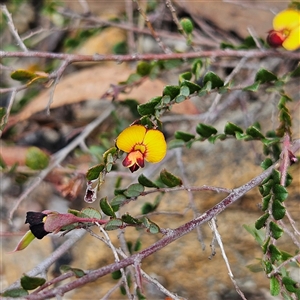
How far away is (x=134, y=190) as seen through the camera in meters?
Result: 1.30

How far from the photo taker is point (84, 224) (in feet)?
3.94

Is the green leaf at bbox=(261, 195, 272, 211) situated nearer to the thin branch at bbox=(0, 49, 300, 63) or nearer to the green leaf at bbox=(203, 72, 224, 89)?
the green leaf at bbox=(203, 72, 224, 89)

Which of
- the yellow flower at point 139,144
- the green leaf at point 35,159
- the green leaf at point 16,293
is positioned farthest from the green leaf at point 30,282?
the green leaf at point 35,159

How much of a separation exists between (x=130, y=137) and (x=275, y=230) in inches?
17.0

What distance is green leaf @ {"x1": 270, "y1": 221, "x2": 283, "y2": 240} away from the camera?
3.85ft

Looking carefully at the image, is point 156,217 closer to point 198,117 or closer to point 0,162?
point 198,117

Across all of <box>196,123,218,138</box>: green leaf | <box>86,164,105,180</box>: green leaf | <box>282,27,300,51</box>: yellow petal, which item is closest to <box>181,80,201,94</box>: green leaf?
<box>196,123,218,138</box>: green leaf

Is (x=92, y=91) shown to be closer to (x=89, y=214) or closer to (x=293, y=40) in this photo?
(x=293, y=40)

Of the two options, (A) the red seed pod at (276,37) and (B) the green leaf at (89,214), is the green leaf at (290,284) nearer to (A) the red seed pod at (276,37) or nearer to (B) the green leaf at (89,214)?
(B) the green leaf at (89,214)

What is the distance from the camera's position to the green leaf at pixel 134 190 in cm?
130

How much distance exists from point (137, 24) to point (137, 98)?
25.2 inches

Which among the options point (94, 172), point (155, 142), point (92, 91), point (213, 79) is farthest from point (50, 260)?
point (92, 91)

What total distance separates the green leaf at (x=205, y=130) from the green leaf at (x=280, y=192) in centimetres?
31

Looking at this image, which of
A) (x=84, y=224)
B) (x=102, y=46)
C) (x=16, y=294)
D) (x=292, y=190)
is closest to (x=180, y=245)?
(x=292, y=190)
